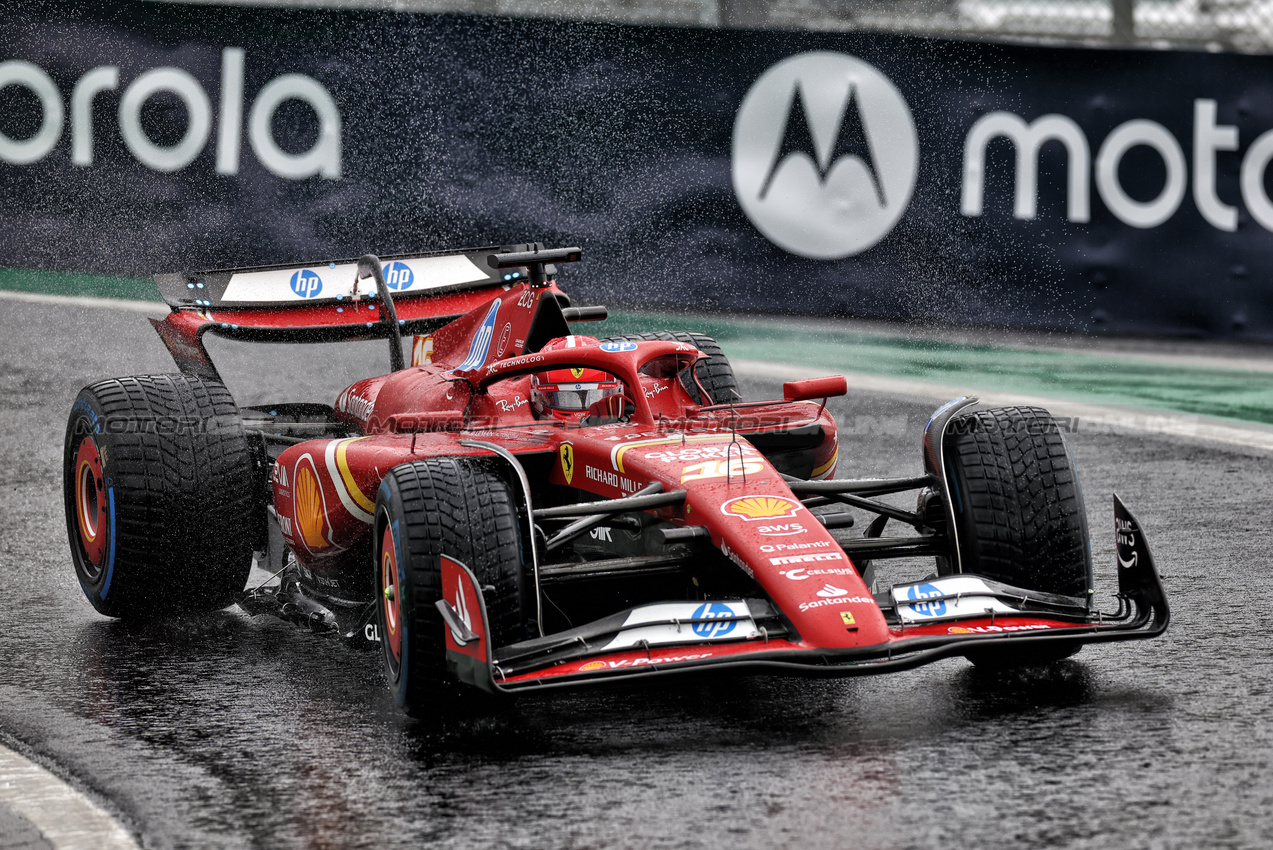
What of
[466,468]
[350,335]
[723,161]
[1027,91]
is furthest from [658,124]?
[466,468]

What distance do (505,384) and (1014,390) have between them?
6.20 metres

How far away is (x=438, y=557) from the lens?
469 cm

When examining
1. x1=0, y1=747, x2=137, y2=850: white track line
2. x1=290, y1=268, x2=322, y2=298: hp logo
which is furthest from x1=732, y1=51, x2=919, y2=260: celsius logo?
x1=0, y1=747, x2=137, y2=850: white track line

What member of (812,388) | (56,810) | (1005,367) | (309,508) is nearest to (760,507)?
(812,388)

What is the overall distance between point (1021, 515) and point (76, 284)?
9.35 metres

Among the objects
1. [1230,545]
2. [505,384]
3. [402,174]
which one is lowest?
[1230,545]

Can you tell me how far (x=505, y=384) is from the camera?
6129 mm

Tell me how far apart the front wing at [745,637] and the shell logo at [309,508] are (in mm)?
1195

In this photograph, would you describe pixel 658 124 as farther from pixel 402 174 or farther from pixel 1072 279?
pixel 1072 279

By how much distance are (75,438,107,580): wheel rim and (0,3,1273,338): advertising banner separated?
6043 millimetres

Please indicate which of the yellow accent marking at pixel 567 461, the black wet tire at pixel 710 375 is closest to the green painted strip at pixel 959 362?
the black wet tire at pixel 710 375

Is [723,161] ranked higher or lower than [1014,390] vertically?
higher

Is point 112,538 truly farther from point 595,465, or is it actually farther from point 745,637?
point 745,637

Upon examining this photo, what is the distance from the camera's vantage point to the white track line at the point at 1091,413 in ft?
33.0
